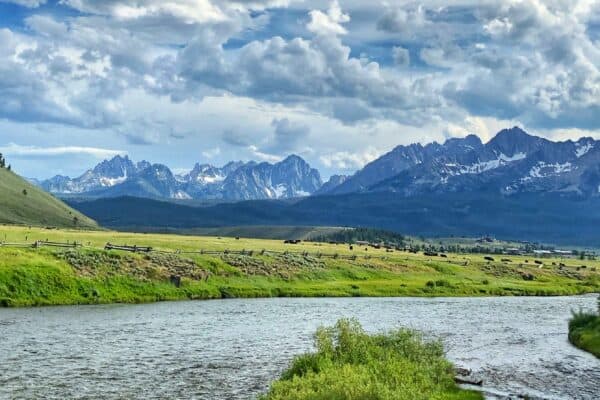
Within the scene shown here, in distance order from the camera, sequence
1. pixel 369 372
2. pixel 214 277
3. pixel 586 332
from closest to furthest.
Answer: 1. pixel 369 372
2. pixel 586 332
3. pixel 214 277

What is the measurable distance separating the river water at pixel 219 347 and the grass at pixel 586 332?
167 centimetres

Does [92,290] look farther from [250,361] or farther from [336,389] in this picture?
[336,389]

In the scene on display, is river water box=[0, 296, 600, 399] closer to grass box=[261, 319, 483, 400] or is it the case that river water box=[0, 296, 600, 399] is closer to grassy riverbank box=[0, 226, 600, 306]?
grass box=[261, 319, 483, 400]

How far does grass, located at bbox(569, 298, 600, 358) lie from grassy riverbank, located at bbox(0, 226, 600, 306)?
5220 cm

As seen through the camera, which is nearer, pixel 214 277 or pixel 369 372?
pixel 369 372


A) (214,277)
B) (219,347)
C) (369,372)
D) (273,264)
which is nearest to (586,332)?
(219,347)

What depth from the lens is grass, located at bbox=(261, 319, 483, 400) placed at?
36188mm

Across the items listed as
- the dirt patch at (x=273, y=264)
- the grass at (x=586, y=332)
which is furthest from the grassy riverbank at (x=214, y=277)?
the grass at (x=586, y=332)

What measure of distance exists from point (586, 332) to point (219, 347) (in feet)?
132

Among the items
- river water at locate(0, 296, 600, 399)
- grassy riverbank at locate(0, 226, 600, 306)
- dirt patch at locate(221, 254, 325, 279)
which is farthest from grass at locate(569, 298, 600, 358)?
dirt patch at locate(221, 254, 325, 279)

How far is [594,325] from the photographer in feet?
264

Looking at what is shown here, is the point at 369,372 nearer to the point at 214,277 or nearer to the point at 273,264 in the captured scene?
the point at 214,277

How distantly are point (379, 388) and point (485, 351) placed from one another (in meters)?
36.6

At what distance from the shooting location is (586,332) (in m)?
77.9
